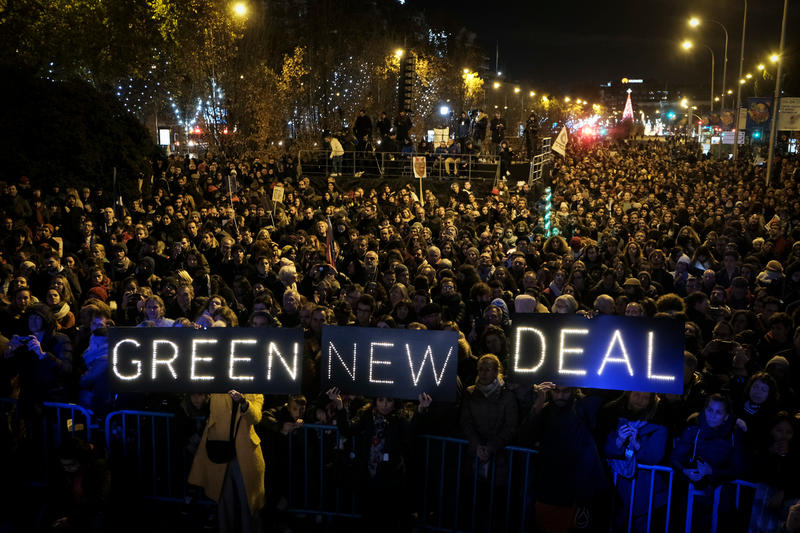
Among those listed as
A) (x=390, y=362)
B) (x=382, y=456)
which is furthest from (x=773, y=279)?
(x=382, y=456)

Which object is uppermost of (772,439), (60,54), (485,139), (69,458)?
(60,54)

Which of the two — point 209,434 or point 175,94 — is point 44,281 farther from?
point 175,94

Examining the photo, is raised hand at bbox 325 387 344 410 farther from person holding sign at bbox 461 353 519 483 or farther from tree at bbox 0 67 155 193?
tree at bbox 0 67 155 193

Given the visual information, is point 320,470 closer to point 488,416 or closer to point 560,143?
point 488,416

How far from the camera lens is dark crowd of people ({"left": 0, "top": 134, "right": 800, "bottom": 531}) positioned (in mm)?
6016

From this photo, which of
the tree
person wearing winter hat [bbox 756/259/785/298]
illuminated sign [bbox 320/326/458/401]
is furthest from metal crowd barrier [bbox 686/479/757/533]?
the tree

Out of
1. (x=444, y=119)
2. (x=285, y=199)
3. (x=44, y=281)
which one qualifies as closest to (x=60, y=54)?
(x=285, y=199)

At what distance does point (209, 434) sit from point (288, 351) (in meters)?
0.91

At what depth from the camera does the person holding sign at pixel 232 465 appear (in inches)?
252

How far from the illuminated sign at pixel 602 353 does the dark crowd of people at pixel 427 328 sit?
0.65 ft

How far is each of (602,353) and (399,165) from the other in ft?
68.7

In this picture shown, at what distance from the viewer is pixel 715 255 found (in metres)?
13.8

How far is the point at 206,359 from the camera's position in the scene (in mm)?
6469

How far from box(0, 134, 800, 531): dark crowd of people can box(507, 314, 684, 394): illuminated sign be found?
0.20 m
